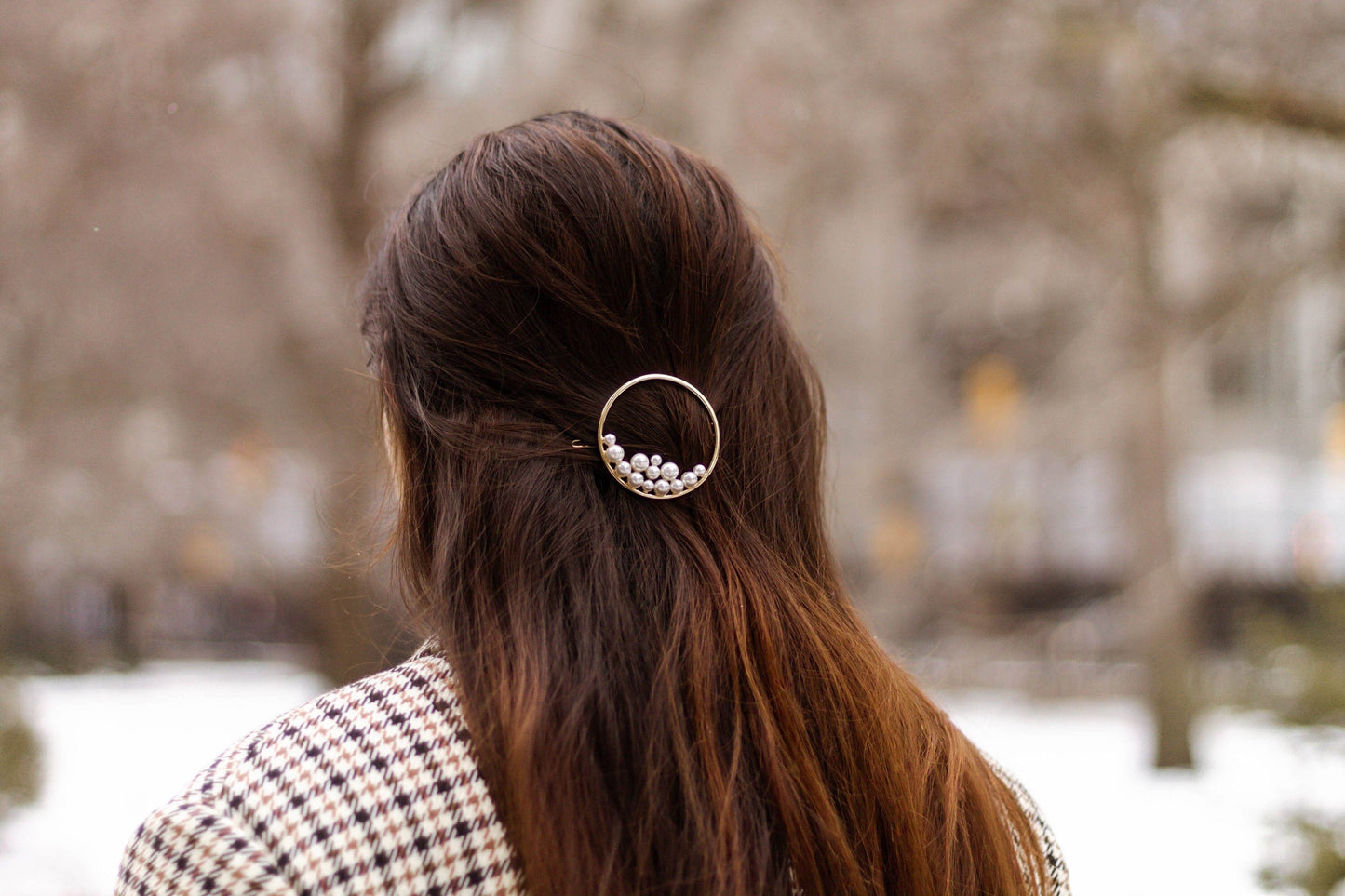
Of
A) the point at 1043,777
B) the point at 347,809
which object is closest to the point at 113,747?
the point at 1043,777

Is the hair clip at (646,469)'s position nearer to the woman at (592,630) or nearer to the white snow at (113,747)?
the woman at (592,630)

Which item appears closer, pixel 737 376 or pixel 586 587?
pixel 586 587

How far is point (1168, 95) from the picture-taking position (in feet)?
19.8

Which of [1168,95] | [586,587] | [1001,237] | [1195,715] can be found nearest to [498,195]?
[586,587]

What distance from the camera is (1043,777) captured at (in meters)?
7.92

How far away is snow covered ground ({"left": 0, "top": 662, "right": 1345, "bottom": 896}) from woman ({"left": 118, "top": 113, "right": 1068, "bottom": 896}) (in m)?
2.87

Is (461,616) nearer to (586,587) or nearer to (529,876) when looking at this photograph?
(586,587)

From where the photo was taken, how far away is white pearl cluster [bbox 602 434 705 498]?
41.8 inches

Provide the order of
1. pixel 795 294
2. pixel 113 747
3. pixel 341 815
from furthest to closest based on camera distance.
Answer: pixel 113 747 < pixel 795 294 < pixel 341 815

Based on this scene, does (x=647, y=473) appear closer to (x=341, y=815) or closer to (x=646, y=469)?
(x=646, y=469)

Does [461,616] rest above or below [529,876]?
above

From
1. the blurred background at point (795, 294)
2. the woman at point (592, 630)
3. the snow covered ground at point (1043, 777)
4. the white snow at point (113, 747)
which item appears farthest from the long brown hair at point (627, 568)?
the snow covered ground at point (1043, 777)

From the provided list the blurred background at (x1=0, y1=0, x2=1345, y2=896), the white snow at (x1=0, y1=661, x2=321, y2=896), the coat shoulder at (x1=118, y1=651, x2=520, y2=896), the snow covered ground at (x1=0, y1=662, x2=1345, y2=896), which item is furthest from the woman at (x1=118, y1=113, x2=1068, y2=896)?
the snow covered ground at (x1=0, y1=662, x2=1345, y2=896)

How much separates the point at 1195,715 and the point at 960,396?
17.7 ft
